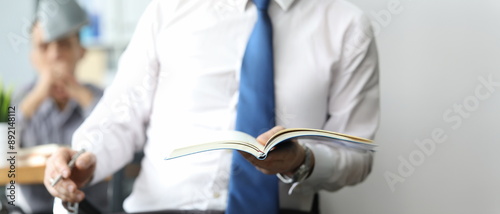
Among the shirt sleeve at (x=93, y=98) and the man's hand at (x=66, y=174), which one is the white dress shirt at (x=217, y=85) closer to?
the man's hand at (x=66, y=174)

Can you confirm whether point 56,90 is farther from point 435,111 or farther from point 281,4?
point 435,111

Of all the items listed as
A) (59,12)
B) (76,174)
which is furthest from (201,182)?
(59,12)

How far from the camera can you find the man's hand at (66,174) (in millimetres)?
838

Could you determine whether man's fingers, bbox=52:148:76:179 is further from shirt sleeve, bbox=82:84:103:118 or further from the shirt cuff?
shirt sleeve, bbox=82:84:103:118

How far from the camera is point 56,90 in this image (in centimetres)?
193

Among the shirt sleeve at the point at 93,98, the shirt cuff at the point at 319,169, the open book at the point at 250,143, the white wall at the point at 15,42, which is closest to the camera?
the open book at the point at 250,143

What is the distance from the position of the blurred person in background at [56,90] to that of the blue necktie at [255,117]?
858mm

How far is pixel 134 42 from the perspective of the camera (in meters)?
1.09

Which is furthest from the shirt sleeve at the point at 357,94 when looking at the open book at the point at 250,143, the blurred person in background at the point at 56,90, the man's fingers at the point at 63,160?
the blurred person in background at the point at 56,90

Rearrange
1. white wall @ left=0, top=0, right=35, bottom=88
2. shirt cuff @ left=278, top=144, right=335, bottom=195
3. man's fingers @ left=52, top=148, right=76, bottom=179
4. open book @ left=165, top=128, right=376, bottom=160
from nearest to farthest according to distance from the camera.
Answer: open book @ left=165, top=128, right=376, bottom=160
man's fingers @ left=52, top=148, right=76, bottom=179
shirt cuff @ left=278, top=144, right=335, bottom=195
white wall @ left=0, top=0, right=35, bottom=88

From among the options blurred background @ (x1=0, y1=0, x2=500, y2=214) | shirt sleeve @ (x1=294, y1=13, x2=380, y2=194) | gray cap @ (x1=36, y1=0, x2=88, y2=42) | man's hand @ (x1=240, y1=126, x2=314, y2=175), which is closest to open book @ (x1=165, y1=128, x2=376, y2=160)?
man's hand @ (x1=240, y1=126, x2=314, y2=175)

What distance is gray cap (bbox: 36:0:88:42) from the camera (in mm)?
1842

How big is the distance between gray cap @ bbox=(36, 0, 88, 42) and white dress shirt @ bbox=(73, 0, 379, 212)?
2.81ft

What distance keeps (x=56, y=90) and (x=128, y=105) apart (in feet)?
3.17
